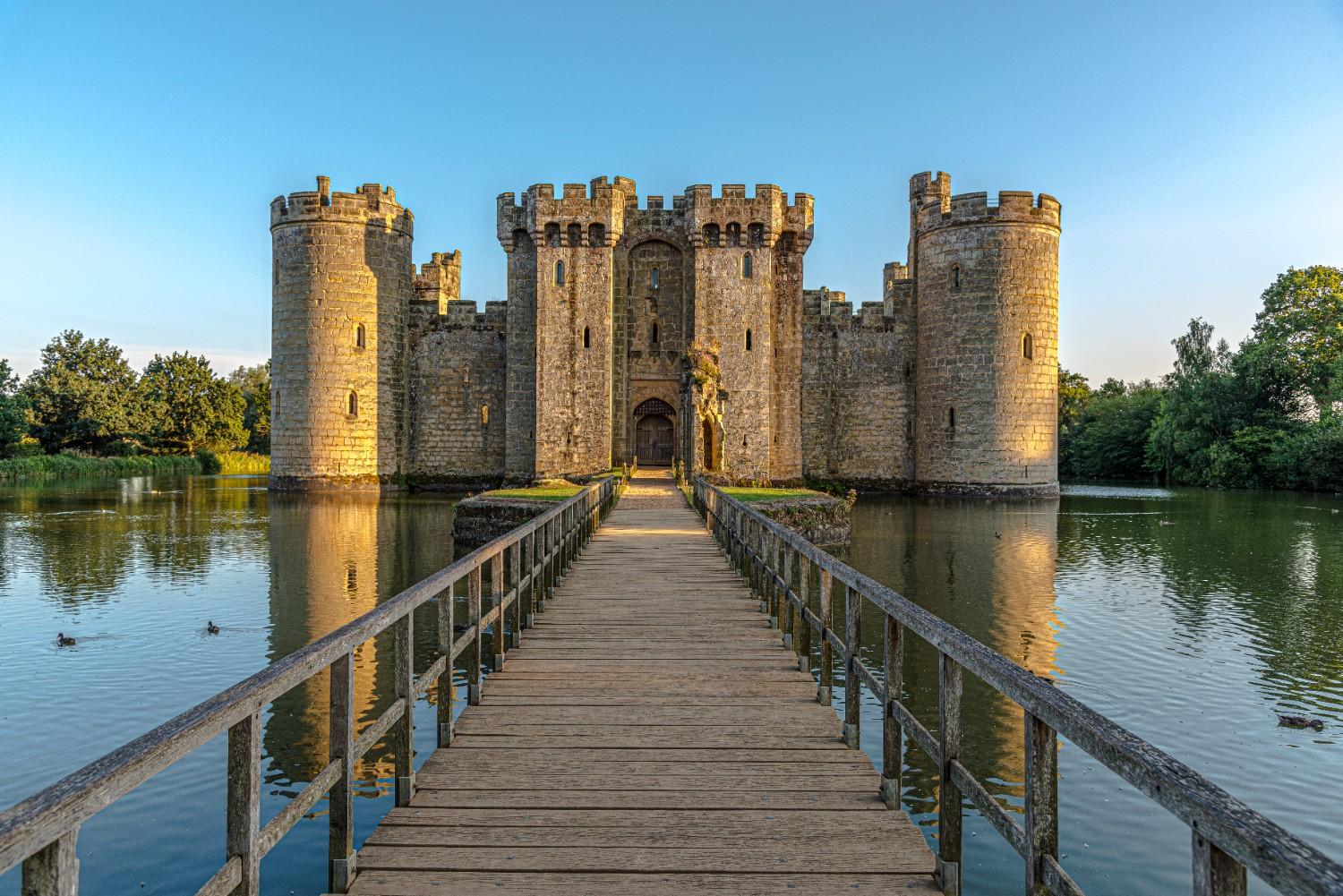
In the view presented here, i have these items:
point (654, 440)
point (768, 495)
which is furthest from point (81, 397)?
point (768, 495)

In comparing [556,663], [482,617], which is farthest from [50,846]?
[556,663]

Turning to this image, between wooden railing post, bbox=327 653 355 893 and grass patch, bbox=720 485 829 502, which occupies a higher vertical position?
grass patch, bbox=720 485 829 502

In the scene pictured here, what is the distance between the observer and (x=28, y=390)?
169ft

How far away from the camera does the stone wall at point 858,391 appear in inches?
1501

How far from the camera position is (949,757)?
3.71 metres

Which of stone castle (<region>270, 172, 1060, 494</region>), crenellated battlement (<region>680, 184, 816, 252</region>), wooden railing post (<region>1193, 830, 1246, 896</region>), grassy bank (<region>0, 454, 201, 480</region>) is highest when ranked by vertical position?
crenellated battlement (<region>680, 184, 816, 252</region>)

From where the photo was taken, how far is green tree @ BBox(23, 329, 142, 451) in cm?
5091

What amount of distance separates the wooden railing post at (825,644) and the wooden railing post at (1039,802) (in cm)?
309

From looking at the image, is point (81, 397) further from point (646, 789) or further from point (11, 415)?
point (646, 789)

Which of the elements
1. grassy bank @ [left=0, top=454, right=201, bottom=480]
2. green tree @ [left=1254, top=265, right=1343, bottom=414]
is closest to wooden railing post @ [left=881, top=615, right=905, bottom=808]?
green tree @ [left=1254, top=265, right=1343, bottom=414]

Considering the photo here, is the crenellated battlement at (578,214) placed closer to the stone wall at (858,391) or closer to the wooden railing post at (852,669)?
the stone wall at (858,391)

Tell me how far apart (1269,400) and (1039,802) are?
4989 cm

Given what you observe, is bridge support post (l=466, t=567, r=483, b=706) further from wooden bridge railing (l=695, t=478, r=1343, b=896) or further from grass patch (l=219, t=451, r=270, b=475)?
grass patch (l=219, t=451, r=270, b=475)

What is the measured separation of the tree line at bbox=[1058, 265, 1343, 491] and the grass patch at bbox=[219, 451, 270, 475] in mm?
51161
